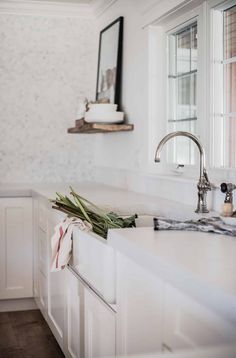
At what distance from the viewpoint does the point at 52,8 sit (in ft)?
15.9

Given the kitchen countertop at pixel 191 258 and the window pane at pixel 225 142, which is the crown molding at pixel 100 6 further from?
the kitchen countertop at pixel 191 258

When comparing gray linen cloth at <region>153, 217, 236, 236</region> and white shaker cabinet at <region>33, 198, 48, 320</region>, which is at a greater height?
gray linen cloth at <region>153, 217, 236, 236</region>

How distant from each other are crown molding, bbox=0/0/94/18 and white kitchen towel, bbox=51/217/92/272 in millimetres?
2673

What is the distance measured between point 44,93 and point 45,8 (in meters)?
0.72

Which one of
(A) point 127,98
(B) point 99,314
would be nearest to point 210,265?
(B) point 99,314

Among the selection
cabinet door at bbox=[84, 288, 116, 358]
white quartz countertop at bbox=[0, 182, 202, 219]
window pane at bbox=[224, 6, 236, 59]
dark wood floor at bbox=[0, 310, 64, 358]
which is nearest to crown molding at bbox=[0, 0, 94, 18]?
white quartz countertop at bbox=[0, 182, 202, 219]

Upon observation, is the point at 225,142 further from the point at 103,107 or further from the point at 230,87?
the point at 103,107

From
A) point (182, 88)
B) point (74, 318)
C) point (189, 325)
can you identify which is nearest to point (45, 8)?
point (182, 88)

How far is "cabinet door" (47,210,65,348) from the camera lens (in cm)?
308

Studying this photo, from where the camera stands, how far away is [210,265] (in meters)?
1.45

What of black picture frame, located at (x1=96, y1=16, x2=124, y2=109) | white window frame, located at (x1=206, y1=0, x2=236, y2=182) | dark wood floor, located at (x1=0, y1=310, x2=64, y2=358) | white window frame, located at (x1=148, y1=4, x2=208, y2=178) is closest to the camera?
white window frame, located at (x1=206, y1=0, x2=236, y2=182)

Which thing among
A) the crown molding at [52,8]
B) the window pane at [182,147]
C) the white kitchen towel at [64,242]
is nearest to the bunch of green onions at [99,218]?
the white kitchen towel at [64,242]

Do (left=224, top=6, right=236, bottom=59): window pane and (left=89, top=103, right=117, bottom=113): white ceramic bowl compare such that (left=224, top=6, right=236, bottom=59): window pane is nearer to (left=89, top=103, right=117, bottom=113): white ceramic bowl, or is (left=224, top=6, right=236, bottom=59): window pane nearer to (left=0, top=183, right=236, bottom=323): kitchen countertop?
(left=0, top=183, right=236, bottom=323): kitchen countertop

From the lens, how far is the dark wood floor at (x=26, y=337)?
346 centimetres
